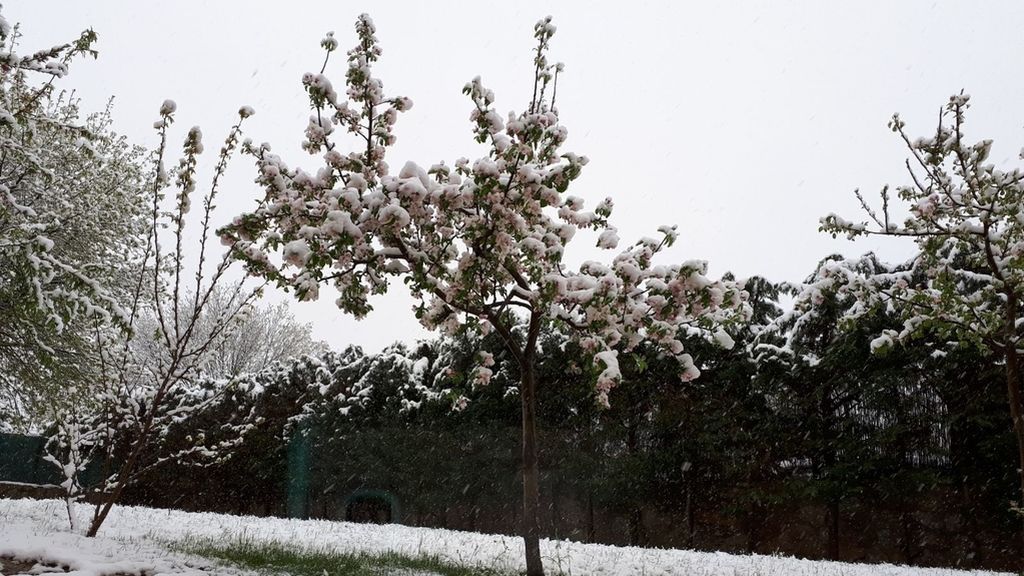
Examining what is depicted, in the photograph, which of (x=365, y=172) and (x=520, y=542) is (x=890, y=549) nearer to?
(x=520, y=542)

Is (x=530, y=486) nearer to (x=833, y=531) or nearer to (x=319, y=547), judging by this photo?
(x=319, y=547)

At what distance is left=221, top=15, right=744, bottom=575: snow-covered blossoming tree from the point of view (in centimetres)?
484

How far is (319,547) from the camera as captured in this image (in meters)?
6.99

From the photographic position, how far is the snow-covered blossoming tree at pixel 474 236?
4836mm

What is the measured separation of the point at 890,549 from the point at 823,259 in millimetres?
3869

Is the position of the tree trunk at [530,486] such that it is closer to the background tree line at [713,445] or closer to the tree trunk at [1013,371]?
the background tree line at [713,445]

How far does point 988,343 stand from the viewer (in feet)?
22.0

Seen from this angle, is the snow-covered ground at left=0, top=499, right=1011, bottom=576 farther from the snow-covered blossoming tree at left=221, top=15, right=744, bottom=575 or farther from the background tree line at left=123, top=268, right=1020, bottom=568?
the background tree line at left=123, top=268, right=1020, bottom=568

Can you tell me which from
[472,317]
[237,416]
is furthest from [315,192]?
[237,416]

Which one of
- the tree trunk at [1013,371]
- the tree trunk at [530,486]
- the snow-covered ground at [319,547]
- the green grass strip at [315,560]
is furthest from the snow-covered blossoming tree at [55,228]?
the tree trunk at [1013,371]

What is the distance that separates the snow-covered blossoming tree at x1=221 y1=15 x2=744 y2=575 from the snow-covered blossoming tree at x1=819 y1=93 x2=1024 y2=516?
248 cm

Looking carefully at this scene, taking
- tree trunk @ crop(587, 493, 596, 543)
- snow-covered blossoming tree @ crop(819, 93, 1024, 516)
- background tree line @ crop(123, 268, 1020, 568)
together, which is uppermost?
snow-covered blossoming tree @ crop(819, 93, 1024, 516)

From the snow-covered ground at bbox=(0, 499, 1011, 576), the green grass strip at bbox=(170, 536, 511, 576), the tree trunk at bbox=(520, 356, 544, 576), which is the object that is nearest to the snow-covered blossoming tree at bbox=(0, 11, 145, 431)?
the snow-covered ground at bbox=(0, 499, 1011, 576)

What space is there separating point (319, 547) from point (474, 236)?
3994 mm
